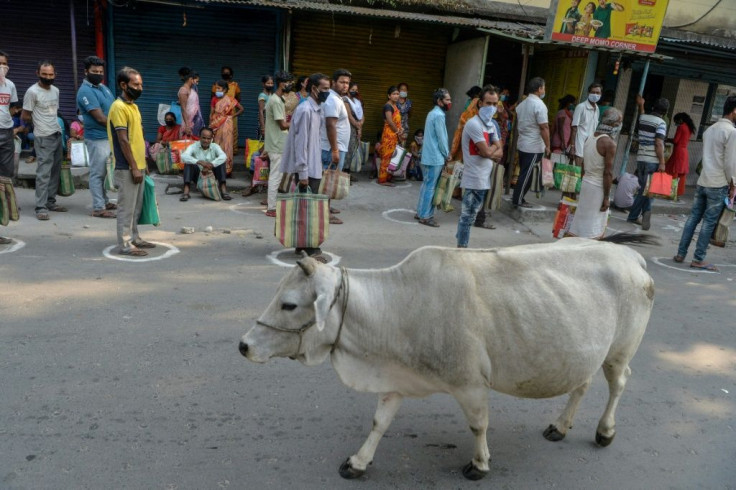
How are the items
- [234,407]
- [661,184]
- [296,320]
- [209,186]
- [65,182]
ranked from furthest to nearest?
1. [209,186]
2. [661,184]
3. [65,182]
4. [234,407]
5. [296,320]

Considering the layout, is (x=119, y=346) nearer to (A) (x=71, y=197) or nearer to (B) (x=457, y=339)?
(B) (x=457, y=339)

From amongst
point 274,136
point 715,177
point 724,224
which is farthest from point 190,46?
point 724,224

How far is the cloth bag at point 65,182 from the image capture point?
8329 millimetres

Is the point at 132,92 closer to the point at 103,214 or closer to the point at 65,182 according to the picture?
the point at 103,214

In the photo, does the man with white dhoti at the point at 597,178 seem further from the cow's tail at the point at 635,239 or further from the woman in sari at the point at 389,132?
the woman in sari at the point at 389,132

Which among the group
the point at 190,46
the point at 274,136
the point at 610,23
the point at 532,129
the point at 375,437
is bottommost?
the point at 375,437

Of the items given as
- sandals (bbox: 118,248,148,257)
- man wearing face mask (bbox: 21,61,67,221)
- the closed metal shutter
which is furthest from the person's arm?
the closed metal shutter

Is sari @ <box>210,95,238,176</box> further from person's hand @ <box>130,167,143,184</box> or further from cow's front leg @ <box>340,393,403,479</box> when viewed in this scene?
cow's front leg @ <box>340,393,403,479</box>

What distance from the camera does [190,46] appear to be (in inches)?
457

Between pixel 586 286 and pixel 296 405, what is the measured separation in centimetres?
202

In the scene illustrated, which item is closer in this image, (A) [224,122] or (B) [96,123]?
(B) [96,123]

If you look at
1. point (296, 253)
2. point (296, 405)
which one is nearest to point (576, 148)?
point (296, 253)

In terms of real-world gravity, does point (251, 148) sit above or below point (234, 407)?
above

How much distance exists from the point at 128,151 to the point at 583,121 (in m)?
7.20
